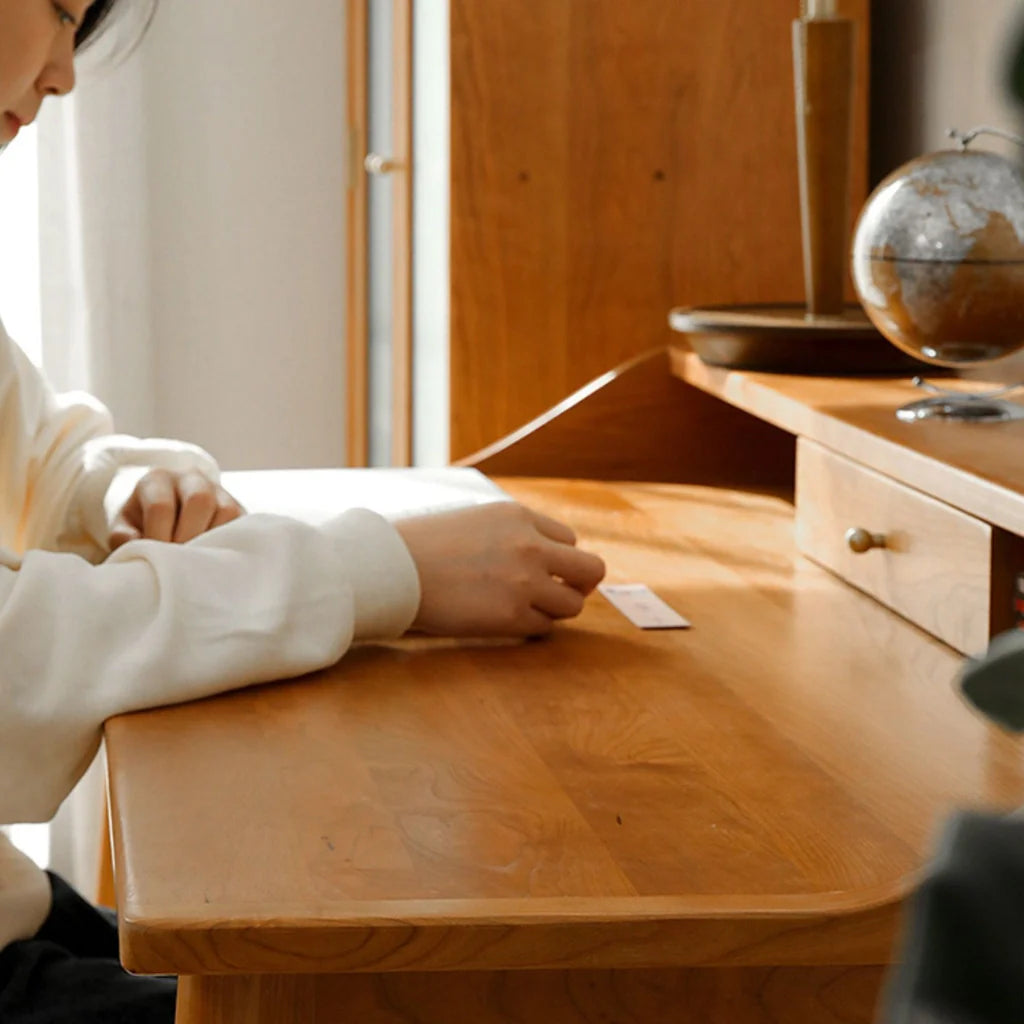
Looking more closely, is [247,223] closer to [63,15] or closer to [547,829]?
[63,15]

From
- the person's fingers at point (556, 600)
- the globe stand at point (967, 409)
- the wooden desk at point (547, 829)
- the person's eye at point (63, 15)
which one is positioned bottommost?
the wooden desk at point (547, 829)

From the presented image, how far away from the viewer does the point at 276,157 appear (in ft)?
10.0

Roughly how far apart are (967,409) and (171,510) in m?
0.57

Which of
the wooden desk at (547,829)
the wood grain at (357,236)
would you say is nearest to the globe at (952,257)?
the wooden desk at (547,829)

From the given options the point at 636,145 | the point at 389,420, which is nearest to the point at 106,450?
the point at 636,145

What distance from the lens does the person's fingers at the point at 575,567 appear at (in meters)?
0.98

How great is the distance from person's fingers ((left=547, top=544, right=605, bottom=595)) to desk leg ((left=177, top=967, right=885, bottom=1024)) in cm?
36

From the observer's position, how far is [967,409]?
1143 mm

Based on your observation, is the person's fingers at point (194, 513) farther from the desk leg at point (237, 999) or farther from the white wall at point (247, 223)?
the white wall at point (247, 223)

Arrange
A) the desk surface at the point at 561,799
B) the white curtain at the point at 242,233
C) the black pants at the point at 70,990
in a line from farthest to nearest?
the white curtain at the point at 242,233 → the black pants at the point at 70,990 → the desk surface at the point at 561,799

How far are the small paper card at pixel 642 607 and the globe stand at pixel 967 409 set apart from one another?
0.23 meters

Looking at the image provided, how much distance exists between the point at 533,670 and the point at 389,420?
1568mm

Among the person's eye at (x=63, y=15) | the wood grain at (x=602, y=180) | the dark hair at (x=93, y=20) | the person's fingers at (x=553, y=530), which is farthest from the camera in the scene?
the wood grain at (x=602, y=180)

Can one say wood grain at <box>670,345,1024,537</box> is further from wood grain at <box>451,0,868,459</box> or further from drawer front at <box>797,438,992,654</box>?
wood grain at <box>451,0,868,459</box>
